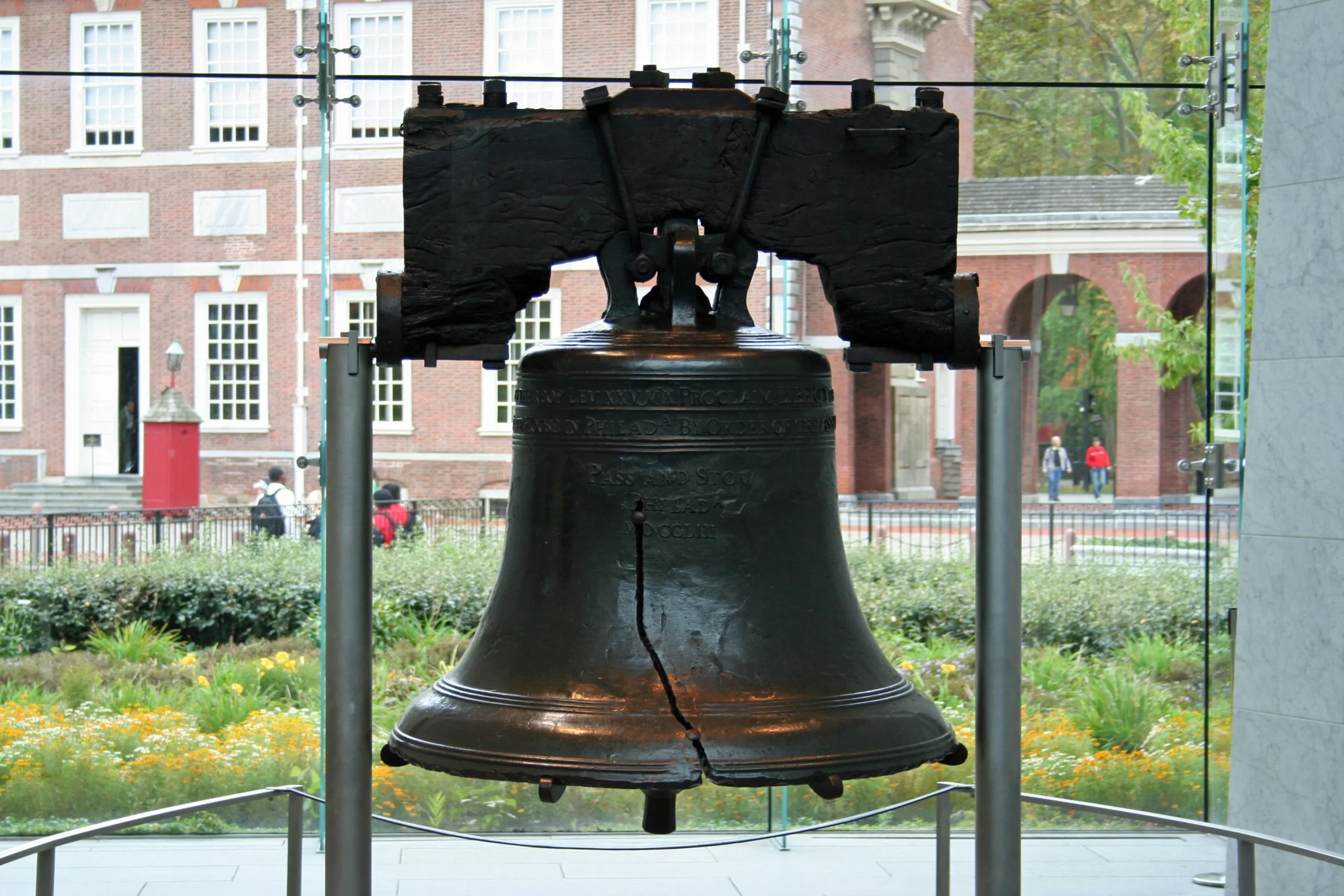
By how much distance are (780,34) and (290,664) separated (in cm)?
344

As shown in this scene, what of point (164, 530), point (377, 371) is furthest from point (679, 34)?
point (164, 530)

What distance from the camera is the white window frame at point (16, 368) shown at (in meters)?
6.92

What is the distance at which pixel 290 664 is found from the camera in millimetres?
6855

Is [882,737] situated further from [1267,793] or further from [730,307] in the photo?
[1267,793]

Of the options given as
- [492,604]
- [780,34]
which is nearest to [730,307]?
[492,604]

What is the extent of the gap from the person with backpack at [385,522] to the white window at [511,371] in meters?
0.52

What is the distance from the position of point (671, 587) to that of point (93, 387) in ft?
17.3

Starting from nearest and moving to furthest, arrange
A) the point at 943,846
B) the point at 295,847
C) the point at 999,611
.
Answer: the point at 999,611, the point at 295,847, the point at 943,846

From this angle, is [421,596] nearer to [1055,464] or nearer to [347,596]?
[1055,464]

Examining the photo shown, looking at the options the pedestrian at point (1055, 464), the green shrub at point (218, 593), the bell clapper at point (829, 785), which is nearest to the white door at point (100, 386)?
the green shrub at point (218, 593)

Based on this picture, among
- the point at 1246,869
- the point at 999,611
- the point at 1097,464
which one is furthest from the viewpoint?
the point at 1097,464

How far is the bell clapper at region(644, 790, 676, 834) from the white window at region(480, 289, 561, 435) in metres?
4.70

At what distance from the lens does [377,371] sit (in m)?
7.59

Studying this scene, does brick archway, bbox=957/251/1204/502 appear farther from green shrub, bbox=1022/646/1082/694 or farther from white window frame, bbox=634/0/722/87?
white window frame, bbox=634/0/722/87
